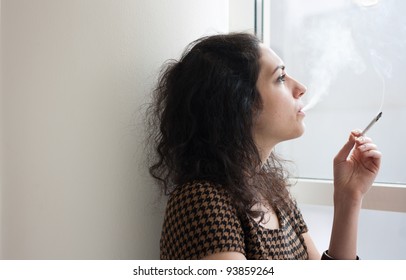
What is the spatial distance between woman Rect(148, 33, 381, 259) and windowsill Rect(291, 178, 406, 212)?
8 centimetres

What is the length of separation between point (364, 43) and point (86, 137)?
0.81 m

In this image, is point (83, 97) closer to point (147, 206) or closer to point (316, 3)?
point (147, 206)

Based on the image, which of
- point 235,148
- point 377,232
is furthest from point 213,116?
point 377,232

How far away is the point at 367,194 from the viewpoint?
1.21 meters

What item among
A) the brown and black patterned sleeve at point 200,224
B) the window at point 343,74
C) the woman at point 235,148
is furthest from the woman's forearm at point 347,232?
the brown and black patterned sleeve at point 200,224

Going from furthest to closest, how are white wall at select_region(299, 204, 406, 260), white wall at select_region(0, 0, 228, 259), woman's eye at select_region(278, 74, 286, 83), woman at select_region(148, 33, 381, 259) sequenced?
white wall at select_region(299, 204, 406, 260), woman's eye at select_region(278, 74, 286, 83), woman at select_region(148, 33, 381, 259), white wall at select_region(0, 0, 228, 259)

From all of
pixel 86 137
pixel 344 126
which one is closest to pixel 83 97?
pixel 86 137

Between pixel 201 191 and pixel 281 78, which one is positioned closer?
pixel 201 191

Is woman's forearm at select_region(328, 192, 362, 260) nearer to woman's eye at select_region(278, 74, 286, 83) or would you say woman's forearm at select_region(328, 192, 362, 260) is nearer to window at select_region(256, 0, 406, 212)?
window at select_region(256, 0, 406, 212)

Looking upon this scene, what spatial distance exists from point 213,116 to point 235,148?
96 millimetres

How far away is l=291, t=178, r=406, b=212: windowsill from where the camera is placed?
3.78 ft

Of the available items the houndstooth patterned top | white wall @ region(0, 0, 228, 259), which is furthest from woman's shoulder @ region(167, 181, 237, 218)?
white wall @ region(0, 0, 228, 259)

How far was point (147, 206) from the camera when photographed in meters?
1.08

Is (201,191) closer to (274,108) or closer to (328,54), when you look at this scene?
(274,108)
